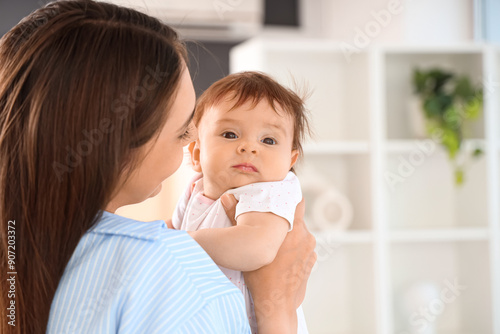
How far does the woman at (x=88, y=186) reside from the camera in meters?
0.68

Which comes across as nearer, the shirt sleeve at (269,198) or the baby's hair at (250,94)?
the shirt sleeve at (269,198)

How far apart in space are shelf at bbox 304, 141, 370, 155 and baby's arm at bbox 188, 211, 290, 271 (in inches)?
88.9

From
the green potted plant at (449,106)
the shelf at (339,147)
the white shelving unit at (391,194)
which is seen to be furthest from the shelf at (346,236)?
the green potted plant at (449,106)

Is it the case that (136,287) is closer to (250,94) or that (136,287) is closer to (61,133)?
(61,133)

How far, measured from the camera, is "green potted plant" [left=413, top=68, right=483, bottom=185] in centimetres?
326

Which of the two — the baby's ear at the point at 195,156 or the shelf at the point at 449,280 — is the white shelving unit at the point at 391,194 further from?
the baby's ear at the point at 195,156

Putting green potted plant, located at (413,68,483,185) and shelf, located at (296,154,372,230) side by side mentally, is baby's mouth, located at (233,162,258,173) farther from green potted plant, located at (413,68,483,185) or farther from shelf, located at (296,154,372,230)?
green potted plant, located at (413,68,483,185)

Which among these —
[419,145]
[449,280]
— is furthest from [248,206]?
[449,280]

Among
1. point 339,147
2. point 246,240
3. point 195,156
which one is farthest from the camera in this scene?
point 339,147

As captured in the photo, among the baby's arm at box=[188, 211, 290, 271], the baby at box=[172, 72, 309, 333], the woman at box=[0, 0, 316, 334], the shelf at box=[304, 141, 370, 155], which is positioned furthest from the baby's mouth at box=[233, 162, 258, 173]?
the shelf at box=[304, 141, 370, 155]

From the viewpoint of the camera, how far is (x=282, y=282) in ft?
3.30

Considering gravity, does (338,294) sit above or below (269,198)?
below

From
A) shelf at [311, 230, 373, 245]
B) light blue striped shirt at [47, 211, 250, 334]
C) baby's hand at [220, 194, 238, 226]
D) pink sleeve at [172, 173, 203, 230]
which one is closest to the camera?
light blue striped shirt at [47, 211, 250, 334]

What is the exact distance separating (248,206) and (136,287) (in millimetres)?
357
